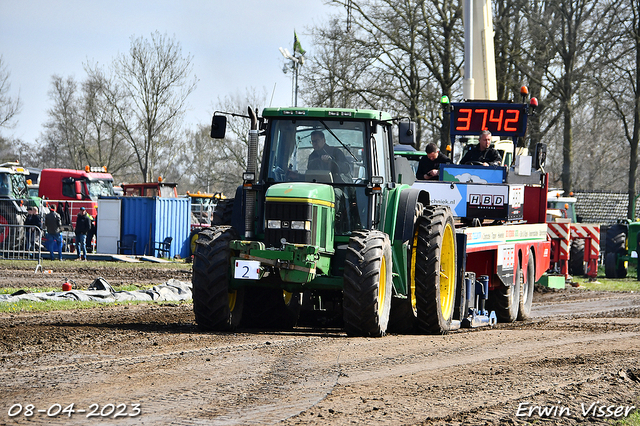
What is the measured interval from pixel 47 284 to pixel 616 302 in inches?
458

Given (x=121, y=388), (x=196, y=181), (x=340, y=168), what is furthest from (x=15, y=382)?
(x=196, y=181)

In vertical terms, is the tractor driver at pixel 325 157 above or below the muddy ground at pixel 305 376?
above

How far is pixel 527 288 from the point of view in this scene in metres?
14.0

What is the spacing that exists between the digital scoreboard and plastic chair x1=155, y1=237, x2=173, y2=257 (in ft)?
48.0

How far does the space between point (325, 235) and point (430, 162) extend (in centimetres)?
534

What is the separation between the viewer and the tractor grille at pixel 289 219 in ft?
28.3

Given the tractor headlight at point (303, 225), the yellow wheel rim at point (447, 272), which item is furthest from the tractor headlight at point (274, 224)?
the yellow wheel rim at point (447, 272)

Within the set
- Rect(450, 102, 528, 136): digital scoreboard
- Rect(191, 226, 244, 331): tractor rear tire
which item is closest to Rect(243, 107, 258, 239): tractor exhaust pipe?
Rect(191, 226, 244, 331): tractor rear tire

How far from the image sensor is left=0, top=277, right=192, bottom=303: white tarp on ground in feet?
43.5

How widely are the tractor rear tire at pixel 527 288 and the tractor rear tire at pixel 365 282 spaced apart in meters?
5.34

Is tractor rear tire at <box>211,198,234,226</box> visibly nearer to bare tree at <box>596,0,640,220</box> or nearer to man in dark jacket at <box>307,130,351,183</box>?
man in dark jacket at <box>307,130,351,183</box>

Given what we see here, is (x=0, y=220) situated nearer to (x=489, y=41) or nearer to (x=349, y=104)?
(x=349, y=104)

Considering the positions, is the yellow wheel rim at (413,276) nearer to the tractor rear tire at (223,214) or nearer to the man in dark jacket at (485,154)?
the tractor rear tire at (223,214)

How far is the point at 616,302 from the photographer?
1669 cm
